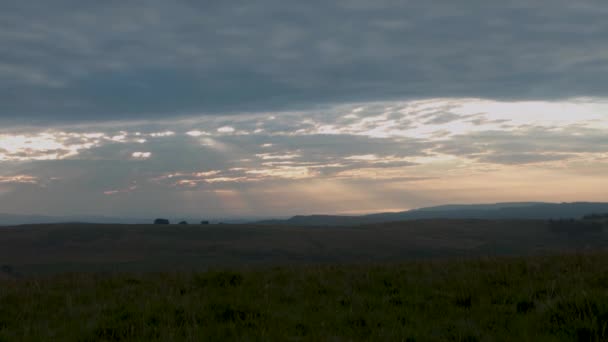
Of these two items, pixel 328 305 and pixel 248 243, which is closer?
pixel 328 305

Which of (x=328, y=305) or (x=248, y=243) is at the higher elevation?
(x=328, y=305)

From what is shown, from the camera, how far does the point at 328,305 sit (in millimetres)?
8617

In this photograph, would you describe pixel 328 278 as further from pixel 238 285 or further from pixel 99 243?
pixel 99 243

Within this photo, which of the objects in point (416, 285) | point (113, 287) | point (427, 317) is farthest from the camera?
point (113, 287)

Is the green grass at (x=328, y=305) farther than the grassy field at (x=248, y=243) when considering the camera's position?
No

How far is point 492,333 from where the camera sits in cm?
684

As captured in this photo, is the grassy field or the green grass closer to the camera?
the green grass

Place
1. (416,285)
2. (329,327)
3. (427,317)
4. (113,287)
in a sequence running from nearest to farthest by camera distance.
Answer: (329,327) < (427,317) < (416,285) < (113,287)

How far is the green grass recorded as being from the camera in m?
6.81

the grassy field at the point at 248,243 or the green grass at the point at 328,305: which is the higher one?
the green grass at the point at 328,305

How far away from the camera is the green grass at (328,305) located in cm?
681

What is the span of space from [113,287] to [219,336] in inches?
221

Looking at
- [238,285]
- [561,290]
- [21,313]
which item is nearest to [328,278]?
[238,285]

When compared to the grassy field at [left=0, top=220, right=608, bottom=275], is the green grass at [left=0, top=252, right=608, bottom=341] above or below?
above
